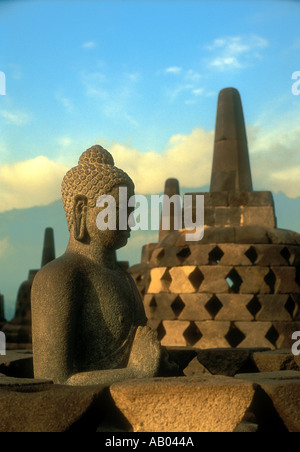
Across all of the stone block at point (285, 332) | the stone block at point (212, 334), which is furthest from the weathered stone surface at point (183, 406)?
the stone block at point (285, 332)

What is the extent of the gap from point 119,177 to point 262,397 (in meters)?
1.30

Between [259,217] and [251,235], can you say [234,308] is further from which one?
[259,217]

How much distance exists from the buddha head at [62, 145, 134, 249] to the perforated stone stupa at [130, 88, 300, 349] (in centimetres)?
317

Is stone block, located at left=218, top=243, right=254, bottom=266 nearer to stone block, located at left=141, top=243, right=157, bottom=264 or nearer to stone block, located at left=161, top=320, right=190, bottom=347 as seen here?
stone block, located at left=161, top=320, right=190, bottom=347

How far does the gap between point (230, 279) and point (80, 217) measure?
13.4 ft

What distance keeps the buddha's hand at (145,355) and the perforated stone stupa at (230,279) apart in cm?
328

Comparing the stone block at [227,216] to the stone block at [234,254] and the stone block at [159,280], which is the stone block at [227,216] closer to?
the stone block at [234,254]

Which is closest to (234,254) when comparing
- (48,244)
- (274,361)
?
(274,361)

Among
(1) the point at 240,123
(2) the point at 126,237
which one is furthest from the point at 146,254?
(2) the point at 126,237

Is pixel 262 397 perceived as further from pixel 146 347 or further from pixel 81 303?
pixel 81 303

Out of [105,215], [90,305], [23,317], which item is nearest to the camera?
[90,305]

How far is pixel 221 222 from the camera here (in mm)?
6441

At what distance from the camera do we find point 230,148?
7211 mm

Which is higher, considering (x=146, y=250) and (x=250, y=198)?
(x=250, y=198)
